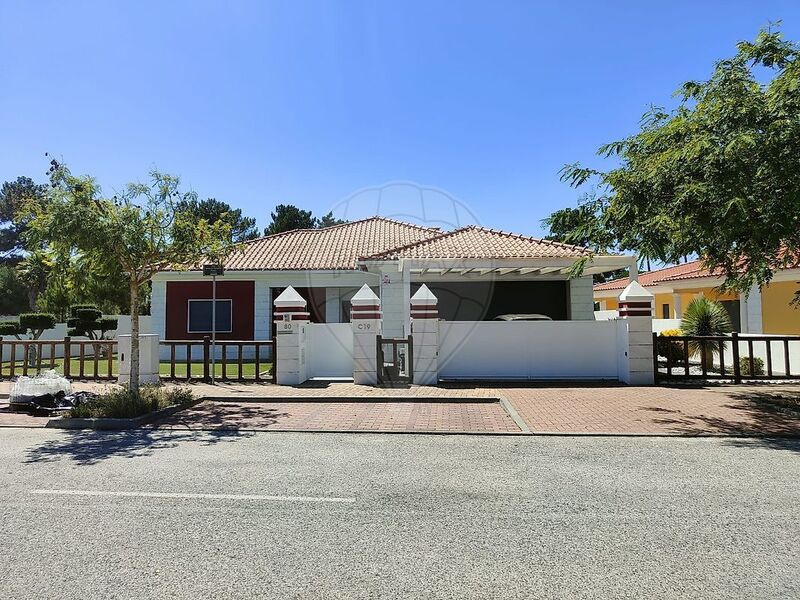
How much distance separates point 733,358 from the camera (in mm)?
13562

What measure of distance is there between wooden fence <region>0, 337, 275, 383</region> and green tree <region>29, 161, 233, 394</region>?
3264 millimetres

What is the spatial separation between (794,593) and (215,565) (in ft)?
12.0

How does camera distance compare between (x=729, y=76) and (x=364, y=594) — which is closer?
(x=364, y=594)

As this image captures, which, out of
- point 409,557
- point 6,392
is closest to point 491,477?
point 409,557

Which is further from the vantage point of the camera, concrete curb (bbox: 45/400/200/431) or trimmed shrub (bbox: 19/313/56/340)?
trimmed shrub (bbox: 19/313/56/340)

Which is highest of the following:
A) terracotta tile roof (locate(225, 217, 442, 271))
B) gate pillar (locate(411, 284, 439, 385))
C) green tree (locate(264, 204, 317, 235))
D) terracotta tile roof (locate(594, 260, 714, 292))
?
green tree (locate(264, 204, 317, 235))

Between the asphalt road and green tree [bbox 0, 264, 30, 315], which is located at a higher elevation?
green tree [bbox 0, 264, 30, 315]

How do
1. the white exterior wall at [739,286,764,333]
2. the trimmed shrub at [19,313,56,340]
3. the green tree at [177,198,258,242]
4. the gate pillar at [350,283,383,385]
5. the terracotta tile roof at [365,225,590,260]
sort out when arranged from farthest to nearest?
the green tree at [177,198,258,242], the trimmed shrub at [19,313,56,340], the white exterior wall at [739,286,764,333], the terracotta tile roof at [365,225,590,260], the gate pillar at [350,283,383,385]

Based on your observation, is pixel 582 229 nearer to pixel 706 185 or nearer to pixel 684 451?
pixel 706 185

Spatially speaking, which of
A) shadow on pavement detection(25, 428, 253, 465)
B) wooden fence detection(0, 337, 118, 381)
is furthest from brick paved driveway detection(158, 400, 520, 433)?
wooden fence detection(0, 337, 118, 381)

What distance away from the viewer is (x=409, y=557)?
3.77 meters

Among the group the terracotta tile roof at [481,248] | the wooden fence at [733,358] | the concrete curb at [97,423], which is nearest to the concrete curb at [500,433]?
the concrete curb at [97,423]

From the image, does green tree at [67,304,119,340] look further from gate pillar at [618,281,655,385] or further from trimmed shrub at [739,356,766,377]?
trimmed shrub at [739,356,766,377]

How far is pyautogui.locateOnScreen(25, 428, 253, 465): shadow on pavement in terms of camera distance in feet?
22.4
